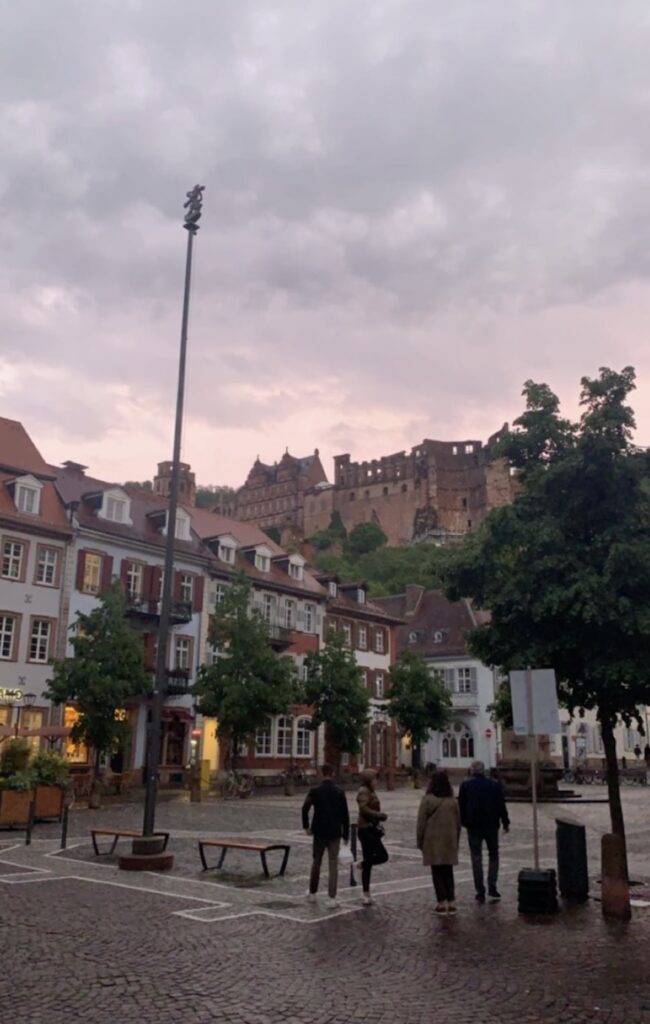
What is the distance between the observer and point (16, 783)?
2145 cm

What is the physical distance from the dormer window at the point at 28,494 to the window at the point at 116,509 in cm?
350

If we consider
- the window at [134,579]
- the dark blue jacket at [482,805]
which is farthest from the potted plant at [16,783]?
the window at [134,579]

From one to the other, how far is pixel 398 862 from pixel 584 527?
6684mm

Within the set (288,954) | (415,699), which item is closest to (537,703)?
(288,954)

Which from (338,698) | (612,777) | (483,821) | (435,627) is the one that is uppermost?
(435,627)

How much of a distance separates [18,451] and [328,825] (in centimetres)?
3229

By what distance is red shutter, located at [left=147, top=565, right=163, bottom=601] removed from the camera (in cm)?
4125

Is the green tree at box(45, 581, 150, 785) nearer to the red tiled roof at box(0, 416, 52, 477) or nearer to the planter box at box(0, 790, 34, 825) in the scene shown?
the red tiled roof at box(0, 416, 52, 477)

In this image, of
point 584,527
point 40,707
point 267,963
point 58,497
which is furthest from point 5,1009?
point 58,497

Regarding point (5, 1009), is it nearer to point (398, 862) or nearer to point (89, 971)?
point (89, 971)

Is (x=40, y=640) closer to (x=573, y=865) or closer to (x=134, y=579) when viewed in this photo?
(x=134, y=579)

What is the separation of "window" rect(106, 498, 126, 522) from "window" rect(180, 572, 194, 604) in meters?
4.03

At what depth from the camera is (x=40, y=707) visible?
35.8 meters

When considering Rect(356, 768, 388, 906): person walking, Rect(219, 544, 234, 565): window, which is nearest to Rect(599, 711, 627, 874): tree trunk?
Rect(356, 768, 388, 906): person walking
